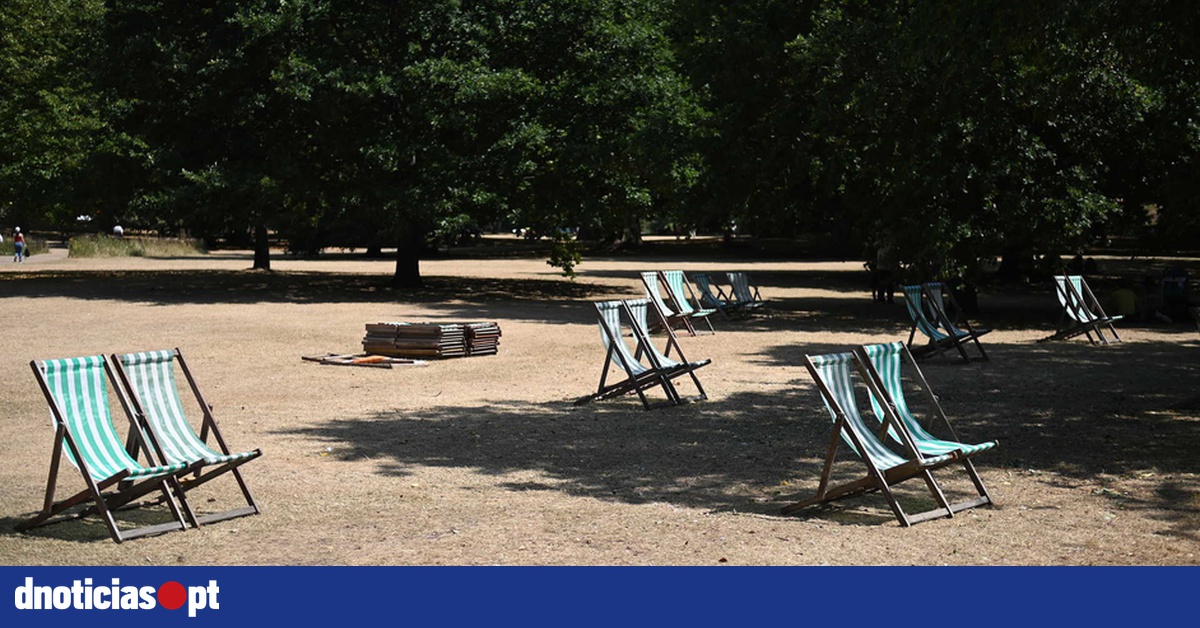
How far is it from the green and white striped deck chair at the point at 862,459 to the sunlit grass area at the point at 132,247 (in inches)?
1687

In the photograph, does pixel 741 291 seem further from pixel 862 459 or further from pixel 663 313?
pixel 862 459

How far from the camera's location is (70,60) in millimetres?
36156

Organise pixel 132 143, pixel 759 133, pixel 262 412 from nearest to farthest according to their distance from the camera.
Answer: pixel 262 412 < pixel 759 133 < pixel 132 143

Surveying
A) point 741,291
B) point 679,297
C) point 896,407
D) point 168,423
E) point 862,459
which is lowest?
point 741,291

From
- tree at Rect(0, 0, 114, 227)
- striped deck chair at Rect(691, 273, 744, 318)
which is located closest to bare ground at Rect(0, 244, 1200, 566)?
striped deck chair at Rect(691, 273, 744, 318)

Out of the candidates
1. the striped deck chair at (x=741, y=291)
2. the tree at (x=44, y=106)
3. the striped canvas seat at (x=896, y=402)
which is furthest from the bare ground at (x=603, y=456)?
the tree at (x=44, y=106)

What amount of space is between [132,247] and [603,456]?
42431 mm

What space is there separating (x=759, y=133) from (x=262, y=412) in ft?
48.8

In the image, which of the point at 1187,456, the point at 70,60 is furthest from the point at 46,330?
the point at 70,60

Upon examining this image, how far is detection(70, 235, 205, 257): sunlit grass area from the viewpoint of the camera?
46.4 meters

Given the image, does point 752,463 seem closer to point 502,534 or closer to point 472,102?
point 502,534

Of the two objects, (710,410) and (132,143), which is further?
(132,143)

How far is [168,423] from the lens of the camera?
23.7 ft

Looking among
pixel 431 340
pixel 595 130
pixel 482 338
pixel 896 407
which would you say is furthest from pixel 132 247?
pixel 896 407
